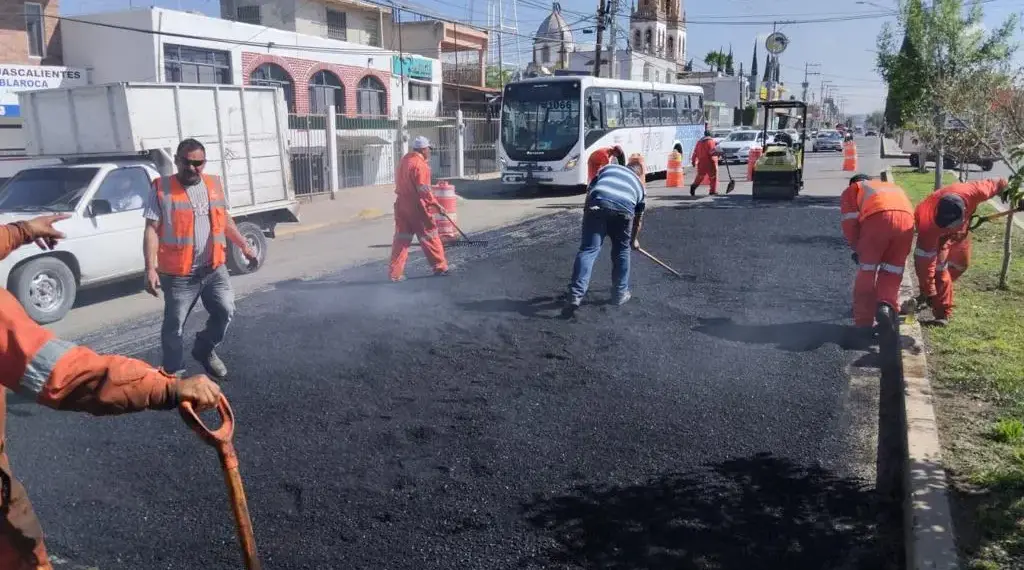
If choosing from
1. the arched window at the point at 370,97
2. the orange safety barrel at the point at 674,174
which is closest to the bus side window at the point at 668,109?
the orange safety barrel at the point at 674,174

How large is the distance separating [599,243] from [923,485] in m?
4.18

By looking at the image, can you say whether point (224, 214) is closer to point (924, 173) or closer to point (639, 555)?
point (639, 555)

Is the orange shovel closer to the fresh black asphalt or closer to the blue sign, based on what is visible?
the fresh black asphalt

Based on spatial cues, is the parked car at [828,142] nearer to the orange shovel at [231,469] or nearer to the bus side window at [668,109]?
the bus side window at [668,109]

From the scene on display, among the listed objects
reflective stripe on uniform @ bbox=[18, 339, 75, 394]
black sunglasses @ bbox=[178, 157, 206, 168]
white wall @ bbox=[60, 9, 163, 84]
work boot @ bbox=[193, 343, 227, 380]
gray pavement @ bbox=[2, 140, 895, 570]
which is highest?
white wall @ bbox=[60, 9, 163, 84]

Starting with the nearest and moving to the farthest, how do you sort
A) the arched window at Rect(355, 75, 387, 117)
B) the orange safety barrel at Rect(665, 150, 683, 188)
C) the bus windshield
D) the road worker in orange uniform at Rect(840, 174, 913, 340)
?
1. the road worker in orange uniform at Rect(840, 174, 913, 340)
2. the bus windshield
3. the orange safety barrel at Rect(665, 150, 683, 188)
4. the arched window at Rect(355, 75, 387, 117)

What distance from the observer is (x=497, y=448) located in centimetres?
455

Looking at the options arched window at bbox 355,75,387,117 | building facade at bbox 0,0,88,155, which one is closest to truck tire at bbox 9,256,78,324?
building facade at bbox 0,0,88,155

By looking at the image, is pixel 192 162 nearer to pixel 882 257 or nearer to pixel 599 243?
pixel 599 243

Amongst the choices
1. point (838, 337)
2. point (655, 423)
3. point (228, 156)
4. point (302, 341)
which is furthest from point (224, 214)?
point (228, 156)

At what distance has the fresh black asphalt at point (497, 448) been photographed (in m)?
3.59

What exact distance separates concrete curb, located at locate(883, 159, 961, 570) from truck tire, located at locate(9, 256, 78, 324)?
776cm

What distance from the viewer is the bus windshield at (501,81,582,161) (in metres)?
20.8

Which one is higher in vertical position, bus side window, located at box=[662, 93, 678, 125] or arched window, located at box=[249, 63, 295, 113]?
arched window, located at box=[249, 63, 295, 113]
